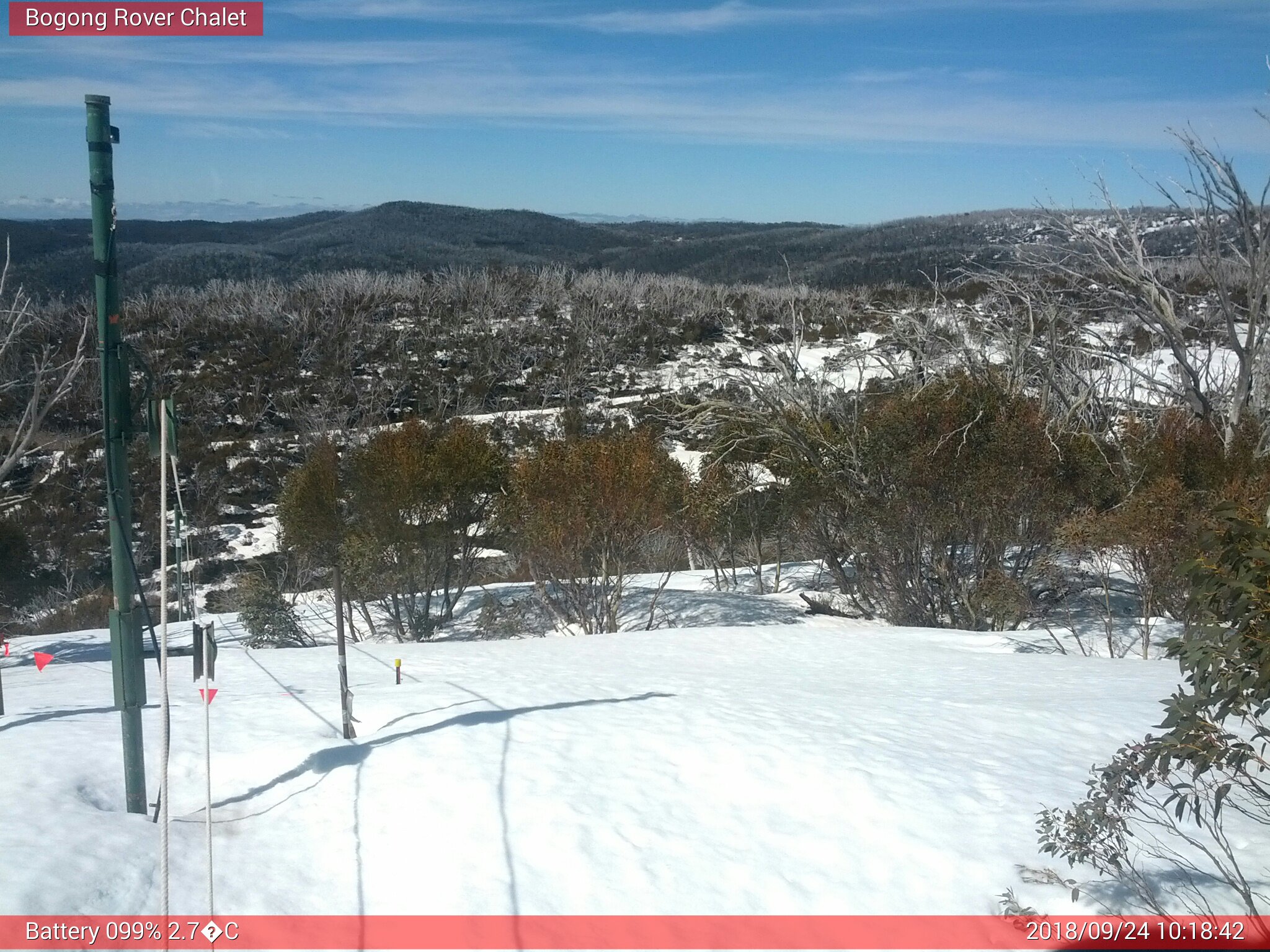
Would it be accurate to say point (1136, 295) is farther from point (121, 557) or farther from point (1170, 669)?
point (121, 557)

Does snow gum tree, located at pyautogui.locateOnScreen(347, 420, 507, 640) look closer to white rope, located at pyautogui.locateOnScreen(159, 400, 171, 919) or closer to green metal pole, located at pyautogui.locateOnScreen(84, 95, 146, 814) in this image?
green metal pole, located at pyautogui.locateOnScreen(84, 95, 146, 814)

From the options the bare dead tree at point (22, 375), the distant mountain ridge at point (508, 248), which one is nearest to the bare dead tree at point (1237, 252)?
the bare dead tree at point (22, 375)

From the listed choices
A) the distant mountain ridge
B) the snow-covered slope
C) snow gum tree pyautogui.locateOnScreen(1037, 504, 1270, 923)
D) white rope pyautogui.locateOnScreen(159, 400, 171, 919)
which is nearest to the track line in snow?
the snow-covered slope

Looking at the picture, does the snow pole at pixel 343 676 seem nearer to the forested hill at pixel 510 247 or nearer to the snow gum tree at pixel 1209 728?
the snow gum tree at pixel 1209 728

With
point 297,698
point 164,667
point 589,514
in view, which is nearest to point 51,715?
point 297,698

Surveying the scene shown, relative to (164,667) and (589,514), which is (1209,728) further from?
(589,514)

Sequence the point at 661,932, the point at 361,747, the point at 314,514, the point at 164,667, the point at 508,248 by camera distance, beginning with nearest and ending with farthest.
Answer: the point at 164,667 → the point at 661,932 → the point at 361,747 → the point at 314,514 → the point at 508,248
